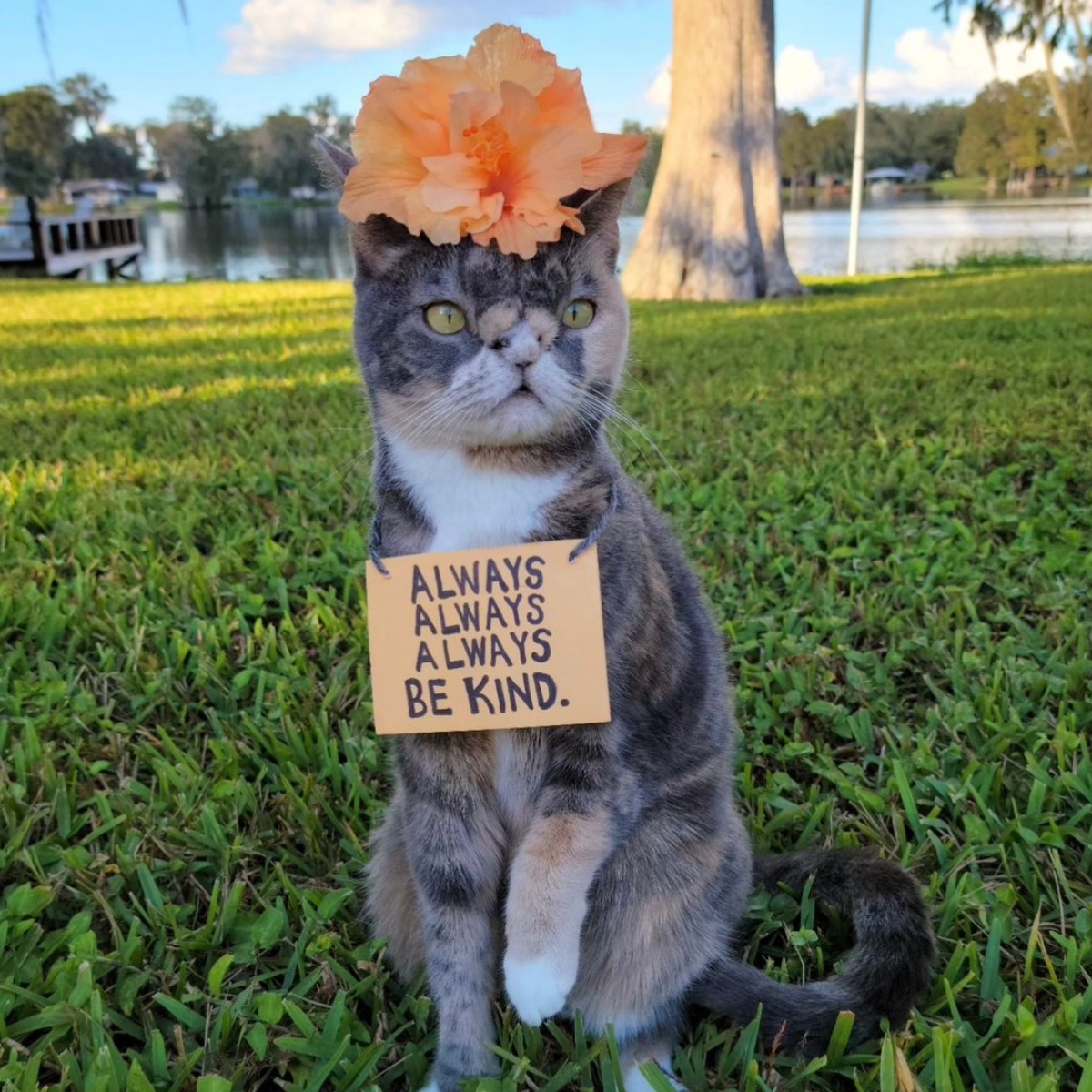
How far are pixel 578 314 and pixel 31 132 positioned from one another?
119ft

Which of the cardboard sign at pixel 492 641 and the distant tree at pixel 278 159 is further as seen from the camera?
the distant tree at pixel 278 159

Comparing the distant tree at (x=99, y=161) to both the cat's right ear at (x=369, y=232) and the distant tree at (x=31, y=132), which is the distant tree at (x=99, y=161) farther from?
the cat's right ear at (x=369, y=232)

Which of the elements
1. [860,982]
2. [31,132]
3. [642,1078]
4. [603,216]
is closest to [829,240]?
[603,216]

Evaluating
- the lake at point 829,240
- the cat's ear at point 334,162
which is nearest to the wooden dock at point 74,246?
the lake at point 829,240

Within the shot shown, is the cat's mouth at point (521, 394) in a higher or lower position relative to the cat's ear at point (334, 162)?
lower

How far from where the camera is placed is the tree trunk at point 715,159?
8789 millimetres

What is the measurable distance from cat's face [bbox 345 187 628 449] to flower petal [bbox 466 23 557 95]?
0.63 ft

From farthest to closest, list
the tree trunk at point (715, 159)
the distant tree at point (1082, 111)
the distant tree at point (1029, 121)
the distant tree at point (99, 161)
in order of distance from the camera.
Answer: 1. the distant tree at point (99, 161)
2. the distant tree at point (1029, 121)
3. the distant tree at point (1082, 111)
4. the tree trunk at point (715, 159)

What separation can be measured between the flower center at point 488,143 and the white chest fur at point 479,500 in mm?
385

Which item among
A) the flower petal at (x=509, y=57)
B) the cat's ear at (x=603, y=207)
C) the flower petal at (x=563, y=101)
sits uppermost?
the flower petal at (x=509, y=57)

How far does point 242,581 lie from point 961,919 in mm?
2001

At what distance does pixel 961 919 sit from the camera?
1.56 m

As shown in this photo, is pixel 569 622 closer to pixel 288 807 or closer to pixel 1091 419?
pixel 288 807

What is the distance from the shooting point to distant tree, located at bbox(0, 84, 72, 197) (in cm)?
2973
